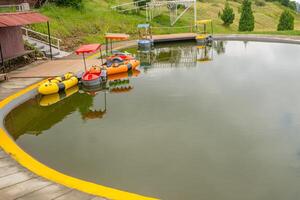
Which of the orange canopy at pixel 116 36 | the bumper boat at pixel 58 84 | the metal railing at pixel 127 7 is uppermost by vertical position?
the metal railing at pixel 127 7

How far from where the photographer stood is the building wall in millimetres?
27188

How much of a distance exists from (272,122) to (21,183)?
1213cm

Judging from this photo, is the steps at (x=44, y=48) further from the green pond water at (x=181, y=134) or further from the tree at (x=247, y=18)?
the tree at (x=247, y=18)

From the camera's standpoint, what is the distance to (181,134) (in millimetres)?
15945

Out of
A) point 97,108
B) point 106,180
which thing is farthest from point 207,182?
point 97,108

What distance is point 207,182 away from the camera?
1186 centimetres

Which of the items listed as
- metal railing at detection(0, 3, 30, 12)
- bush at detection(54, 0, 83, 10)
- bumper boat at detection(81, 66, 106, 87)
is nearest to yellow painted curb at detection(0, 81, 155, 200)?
bumper boat at detection(81, 66, 106, 87)

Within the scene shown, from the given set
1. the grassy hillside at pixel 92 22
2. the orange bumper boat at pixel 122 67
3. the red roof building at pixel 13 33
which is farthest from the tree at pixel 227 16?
the red roof building at pixel 13 33

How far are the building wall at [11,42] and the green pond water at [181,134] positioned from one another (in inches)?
304

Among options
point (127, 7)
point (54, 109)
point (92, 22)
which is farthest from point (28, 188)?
point (127, 7)

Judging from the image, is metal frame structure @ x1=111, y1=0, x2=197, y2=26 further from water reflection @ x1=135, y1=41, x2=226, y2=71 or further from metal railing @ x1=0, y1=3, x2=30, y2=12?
metal railing @ x1=0, y1=3, x2=30, y2=12

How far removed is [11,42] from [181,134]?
18913 mm

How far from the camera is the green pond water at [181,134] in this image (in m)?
12.0

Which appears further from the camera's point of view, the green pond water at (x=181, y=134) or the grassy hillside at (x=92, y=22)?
the grassy hillside at (x=92, y=22)
